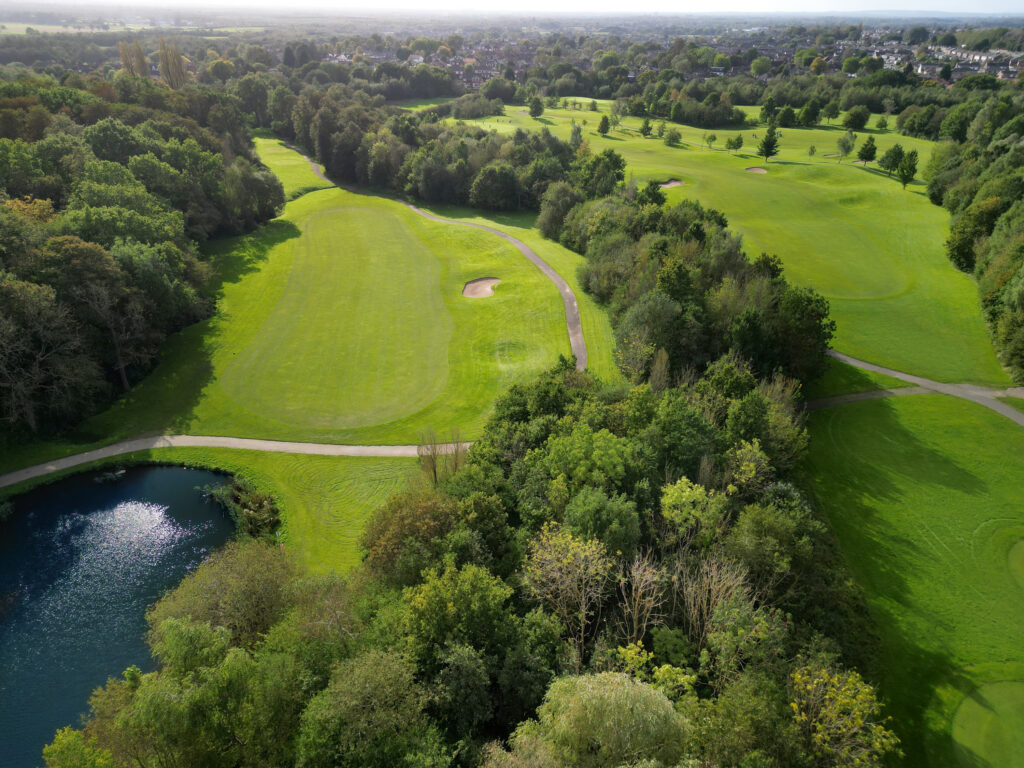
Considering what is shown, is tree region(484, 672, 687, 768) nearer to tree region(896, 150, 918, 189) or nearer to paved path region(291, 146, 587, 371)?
paved path region(291, 146, 587, 371)

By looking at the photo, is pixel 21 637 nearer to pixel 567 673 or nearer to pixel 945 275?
pixel 567 673

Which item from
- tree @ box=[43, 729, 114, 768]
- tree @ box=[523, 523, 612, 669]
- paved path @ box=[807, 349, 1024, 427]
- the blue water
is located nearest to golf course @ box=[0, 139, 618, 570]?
the blue water

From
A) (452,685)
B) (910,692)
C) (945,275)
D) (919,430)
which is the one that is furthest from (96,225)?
(945,275)

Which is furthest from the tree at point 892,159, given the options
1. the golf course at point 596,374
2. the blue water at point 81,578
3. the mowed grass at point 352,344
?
the blue water at point 81,578

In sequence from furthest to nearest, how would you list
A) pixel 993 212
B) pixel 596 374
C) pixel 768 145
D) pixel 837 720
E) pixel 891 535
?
pixel 768 145, pixel 993 212, pixel 596 374, pixel 891 535, pixel 837 720

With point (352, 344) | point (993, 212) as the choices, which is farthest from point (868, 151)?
point (352, 344)

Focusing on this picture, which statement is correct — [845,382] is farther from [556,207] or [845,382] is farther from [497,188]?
[497,188]

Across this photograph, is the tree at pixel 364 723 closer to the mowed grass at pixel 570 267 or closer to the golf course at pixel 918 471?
the golf course at pixel 918 471
